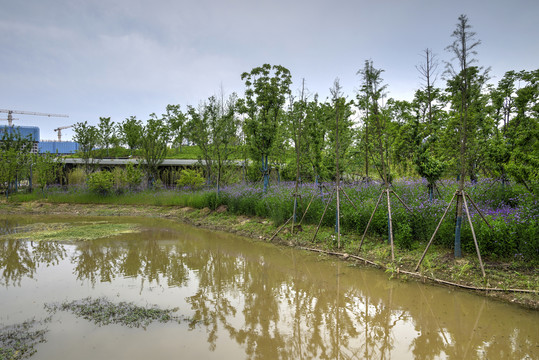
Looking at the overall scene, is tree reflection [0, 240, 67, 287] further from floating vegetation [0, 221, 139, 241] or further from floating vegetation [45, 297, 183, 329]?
floating vegetation [45, 297, 183, 329]

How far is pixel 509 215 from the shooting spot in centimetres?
739

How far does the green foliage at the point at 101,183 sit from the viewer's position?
22938 millimetres

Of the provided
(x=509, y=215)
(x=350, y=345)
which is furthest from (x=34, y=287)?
(x=509, y=215)

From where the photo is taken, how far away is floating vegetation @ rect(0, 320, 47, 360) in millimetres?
4477

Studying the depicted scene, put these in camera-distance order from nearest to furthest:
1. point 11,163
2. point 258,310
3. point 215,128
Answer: point 258,310
point 215,128
point 11,163

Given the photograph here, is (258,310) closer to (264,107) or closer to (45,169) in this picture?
(264,107)

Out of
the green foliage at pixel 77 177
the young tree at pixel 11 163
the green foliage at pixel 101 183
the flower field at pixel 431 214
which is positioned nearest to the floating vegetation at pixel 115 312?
the flower field at pixel 431 214

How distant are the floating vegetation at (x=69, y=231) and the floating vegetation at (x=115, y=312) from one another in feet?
23.9

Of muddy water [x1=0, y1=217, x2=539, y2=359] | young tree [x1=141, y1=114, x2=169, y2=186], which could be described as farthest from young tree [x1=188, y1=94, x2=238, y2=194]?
muddy water [x1=0, y1=217, x2=539, y2=359]

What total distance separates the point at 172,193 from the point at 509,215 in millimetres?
18780

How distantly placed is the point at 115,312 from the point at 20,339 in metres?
1.38

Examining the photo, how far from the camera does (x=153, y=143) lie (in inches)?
995

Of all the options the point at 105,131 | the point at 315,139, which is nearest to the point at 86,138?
the point at 105,131

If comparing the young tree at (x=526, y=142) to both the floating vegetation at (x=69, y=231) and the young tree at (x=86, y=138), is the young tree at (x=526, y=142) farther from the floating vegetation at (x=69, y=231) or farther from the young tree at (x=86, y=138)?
the young tree at (x=86, y=138)
